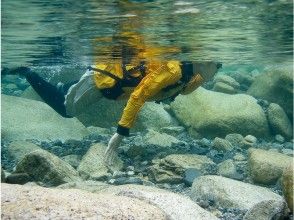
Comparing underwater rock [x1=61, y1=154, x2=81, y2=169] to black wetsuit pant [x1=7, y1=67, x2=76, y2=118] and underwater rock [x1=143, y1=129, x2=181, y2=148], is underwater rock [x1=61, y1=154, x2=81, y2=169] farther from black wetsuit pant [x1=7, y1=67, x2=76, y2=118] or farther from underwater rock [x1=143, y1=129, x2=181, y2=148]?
black wetsuit pant [x1=7, y1=67, x2=76, y2=118]

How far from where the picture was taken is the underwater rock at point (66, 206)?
3.27 m

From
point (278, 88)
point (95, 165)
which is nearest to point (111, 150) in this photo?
point (95, 165)

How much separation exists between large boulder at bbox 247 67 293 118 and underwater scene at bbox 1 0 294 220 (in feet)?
0.18

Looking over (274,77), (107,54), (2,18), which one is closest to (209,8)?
(2,18)

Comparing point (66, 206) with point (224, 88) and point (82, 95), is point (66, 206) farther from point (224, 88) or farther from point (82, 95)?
point (224, 88)

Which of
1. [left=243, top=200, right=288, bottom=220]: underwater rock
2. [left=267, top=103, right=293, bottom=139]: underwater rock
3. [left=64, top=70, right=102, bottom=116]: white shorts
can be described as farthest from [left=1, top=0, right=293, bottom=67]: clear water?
[left=243, top=200, right=288, bottom=220]: underwater rock

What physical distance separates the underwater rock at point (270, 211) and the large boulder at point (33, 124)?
9593 millimetres

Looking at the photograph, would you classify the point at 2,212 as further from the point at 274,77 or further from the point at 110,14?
the point at 274,77

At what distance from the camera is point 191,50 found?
1152 cm

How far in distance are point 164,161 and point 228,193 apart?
2189 millimetres

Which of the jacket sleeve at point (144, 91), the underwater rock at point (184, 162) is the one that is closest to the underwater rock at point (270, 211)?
the underwater rock at point (184, 162)

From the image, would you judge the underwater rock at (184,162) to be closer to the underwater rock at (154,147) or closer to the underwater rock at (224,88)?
the underwater rock at (154,147)

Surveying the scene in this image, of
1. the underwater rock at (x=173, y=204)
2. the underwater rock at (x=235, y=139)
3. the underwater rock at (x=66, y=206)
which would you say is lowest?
the underwater rock at (x=235, y=139)

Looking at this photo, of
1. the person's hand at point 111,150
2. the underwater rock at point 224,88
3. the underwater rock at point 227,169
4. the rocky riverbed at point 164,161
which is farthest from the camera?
the underwater rock at point 224,88
